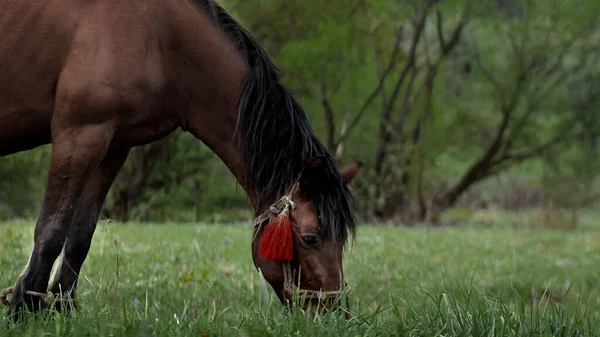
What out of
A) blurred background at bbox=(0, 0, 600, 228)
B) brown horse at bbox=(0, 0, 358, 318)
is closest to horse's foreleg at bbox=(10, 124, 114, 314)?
brown horse at bbox=(0, 0, 358, 318)

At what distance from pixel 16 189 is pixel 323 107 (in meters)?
7.73

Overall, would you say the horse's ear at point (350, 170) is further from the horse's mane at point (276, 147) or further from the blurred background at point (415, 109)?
the blurred background at point (415, 109)

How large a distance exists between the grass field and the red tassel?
20 cm

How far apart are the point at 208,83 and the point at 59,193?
981 mm

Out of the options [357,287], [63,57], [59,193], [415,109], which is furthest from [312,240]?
[415,109]

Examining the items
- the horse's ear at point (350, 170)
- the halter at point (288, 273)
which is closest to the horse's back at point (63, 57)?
the halter at point (288, 273)

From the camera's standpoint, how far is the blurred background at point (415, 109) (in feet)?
52.1

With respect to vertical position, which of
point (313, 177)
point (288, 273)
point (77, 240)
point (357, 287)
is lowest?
point (357, 287)

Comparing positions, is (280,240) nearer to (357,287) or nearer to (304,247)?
(304,247)

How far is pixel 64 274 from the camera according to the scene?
140 inches

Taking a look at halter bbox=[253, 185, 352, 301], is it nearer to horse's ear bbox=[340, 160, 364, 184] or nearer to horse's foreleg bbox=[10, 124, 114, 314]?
horse's ear bbox=[340, 160, 364, 184]

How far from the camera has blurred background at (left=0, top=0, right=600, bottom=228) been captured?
15.9 m

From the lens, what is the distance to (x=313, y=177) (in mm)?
3307

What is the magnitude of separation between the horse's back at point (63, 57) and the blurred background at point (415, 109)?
432 inches
